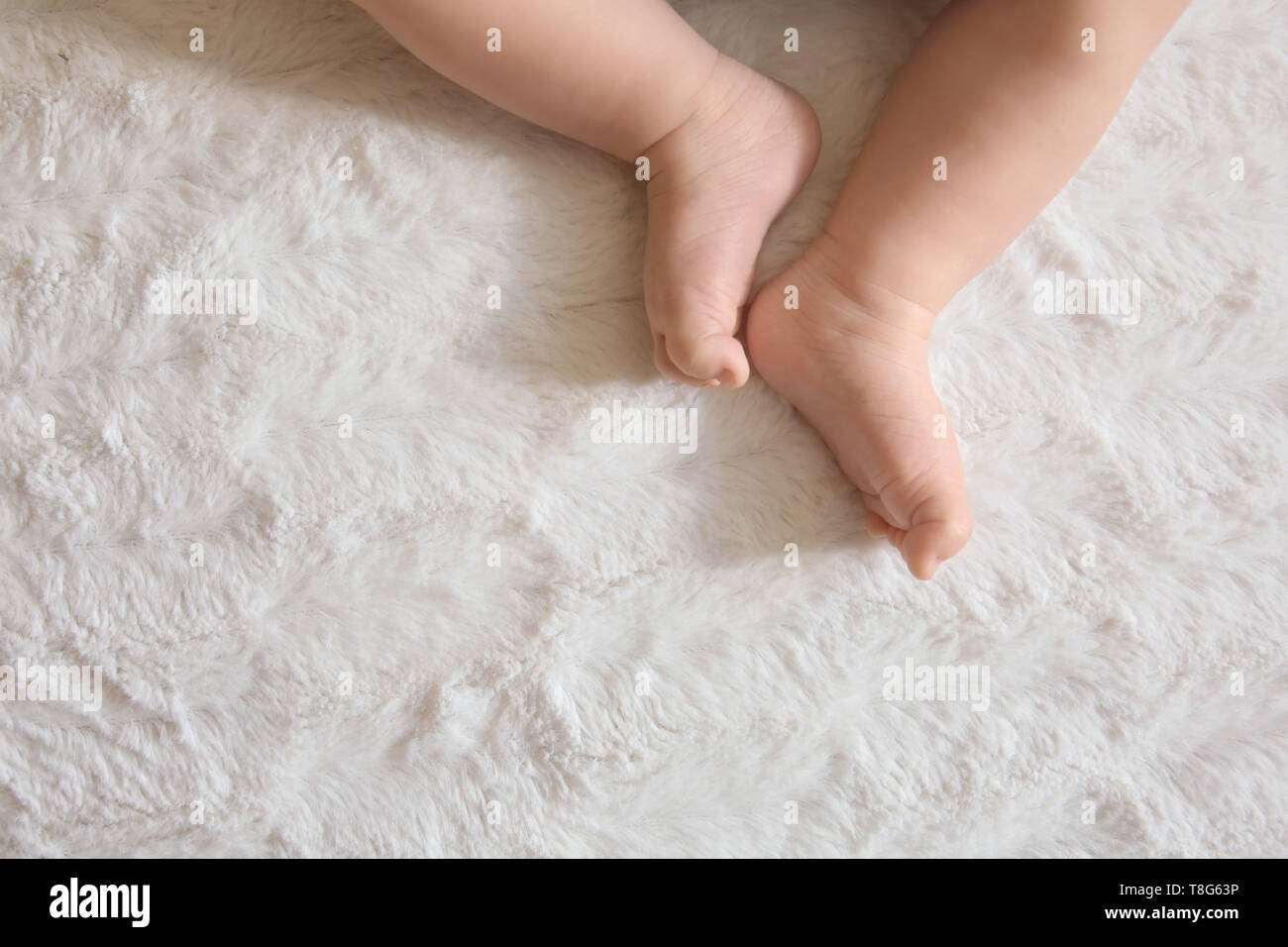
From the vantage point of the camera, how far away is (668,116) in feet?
2.41

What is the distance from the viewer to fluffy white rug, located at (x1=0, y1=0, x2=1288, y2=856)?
754 mm

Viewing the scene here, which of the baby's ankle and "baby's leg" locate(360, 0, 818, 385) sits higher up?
"baby's leg" locate(360, 0, 818, 385)

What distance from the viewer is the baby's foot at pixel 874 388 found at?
722 mm

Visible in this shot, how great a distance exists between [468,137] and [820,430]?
0.36m

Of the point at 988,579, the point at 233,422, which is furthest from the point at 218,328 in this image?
the point at 988,579

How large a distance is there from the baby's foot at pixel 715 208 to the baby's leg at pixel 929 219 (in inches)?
1.8

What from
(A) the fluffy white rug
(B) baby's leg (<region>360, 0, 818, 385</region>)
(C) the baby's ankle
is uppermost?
(B) baby's leg (<region>360, 0, 818, 385</region>)

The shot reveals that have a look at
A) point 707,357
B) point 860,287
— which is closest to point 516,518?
point 707,357

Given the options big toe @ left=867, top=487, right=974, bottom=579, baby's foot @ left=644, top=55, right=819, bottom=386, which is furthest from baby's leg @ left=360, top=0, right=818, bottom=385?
big toe @ left=867, top=487, right=974, bottom=579

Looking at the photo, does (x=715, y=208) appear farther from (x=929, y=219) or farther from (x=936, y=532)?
(x=936, y=532)

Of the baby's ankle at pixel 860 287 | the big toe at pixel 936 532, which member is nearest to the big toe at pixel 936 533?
the big toe at pixel 936 532

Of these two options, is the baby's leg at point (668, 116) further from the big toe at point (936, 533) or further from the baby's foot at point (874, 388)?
the big toe at point (936, 533)

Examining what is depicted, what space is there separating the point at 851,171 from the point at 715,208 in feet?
0.39

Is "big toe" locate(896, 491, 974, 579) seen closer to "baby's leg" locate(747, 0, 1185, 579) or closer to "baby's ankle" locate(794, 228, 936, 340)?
"baby's leg" locate(747, 0, 1185, 579)
